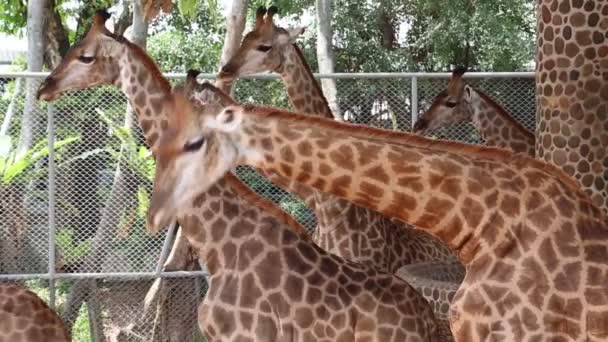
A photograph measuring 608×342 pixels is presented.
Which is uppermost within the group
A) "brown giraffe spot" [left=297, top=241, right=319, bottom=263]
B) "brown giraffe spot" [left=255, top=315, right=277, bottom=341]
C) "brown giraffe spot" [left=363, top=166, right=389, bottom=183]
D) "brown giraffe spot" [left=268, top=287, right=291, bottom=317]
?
"brown giraffe spot" [left=363, top=166, right=389, bottom=183]

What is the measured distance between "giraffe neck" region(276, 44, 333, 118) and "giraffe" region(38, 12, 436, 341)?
2291 mm

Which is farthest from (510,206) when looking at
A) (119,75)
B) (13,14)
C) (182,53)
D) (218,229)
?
(182,53)

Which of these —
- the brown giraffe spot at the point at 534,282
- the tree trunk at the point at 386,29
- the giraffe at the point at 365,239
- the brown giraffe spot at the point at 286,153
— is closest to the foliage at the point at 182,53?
the tree trunk at the point at 386,29

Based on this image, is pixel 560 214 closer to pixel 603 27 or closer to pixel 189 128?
pixel 189 128

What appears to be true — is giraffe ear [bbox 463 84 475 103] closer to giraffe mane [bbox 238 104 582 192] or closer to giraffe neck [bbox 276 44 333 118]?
giraffe neck [bbox 276 44 333 118]

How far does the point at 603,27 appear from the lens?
5754mm

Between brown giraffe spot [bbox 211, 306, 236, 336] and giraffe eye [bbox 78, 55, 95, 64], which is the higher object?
giraffe eye [bbox 78, 55, 95, 64]

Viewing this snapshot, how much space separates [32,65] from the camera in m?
9.07

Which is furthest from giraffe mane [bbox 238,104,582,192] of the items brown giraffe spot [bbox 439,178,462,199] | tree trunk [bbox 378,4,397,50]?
tree trunk [bbox 378,4,397,50]

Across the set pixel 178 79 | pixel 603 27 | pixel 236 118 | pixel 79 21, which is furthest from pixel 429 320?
pixel 79 21

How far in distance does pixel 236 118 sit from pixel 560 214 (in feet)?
4.20

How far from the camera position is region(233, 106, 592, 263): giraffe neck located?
11.6ft

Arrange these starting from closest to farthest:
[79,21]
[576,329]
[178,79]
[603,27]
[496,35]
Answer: [576,329]
[603,27]
[178,79]
[79,21]
[496,35]

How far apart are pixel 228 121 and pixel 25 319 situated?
2218 millimetres
